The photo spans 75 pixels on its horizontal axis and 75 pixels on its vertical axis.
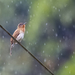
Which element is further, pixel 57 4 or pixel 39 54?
pixel 57 4

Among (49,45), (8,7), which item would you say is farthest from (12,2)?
(49,45)

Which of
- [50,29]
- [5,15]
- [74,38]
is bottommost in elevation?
[74,38]

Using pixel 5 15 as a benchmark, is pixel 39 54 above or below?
below

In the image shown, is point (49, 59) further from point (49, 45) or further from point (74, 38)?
point (74, 38)

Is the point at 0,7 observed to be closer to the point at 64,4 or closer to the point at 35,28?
the point at 35,28

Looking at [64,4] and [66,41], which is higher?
[64,4]

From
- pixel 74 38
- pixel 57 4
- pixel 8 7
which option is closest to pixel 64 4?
pixel 57 4

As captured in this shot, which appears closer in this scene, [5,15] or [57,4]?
[5,15]
